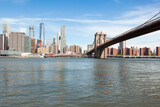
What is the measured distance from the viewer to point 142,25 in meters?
56.0

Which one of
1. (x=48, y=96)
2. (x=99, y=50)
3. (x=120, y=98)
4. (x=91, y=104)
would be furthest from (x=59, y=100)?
(x=99, y=50)

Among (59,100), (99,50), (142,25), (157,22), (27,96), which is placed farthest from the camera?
(99,50)

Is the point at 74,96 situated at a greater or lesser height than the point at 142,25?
lesser

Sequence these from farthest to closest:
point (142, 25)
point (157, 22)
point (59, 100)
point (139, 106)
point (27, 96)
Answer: point (142, 25) → point (157, 22) → point (27, 96) → point (59, 100) → point (139, 106)

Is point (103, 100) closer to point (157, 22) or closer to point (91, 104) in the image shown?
point (91, 104)

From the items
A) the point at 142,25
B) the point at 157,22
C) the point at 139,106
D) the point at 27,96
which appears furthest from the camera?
the point at 142,25

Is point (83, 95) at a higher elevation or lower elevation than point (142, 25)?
lower

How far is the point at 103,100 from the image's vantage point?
8781 mm

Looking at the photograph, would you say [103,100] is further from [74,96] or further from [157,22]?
[157,22]

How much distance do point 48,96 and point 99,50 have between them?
117 meters

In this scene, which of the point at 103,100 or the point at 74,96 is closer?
the point at 103,100

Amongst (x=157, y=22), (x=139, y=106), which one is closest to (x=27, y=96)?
(x=139, y=106)

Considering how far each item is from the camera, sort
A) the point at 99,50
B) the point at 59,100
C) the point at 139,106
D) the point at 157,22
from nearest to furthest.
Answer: the point at 139,106, the point at 59,100, the point at 157,22, the point at 99,50

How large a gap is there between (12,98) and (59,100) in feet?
7.69
